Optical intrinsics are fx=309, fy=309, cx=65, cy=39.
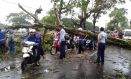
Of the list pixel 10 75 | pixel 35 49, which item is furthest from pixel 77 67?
pixel 10 75

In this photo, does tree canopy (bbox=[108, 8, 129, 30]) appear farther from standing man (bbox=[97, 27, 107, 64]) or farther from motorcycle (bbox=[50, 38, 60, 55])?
standing man (bbox=[97, 27, 107, 64])

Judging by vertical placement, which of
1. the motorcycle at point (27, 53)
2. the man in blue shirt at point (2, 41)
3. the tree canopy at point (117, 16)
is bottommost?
the motorcycle at point (27, 53)

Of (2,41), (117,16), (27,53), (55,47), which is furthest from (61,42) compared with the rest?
(117,16)

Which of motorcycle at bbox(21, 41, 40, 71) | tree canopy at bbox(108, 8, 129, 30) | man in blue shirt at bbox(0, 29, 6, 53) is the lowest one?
motorcycle at bbox(21, 41, 40, 71)

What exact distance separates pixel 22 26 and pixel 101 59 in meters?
5.83

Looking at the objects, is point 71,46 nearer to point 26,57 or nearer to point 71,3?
point 26,57

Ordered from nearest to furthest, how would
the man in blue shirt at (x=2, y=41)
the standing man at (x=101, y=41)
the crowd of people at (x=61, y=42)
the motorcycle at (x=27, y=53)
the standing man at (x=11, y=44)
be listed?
the motorcycle at (x=27, y=53) → the crowd of people at (x=61, y=42) → the standing man at (x=101, y=41) → the man in blue shirt at (x=2, y=41) → the standing man at (x=11, y=44)

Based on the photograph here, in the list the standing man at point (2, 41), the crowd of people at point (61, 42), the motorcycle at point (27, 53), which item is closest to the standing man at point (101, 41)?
the crowd of people at point (61, 42)

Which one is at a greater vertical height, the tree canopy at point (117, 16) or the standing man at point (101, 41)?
the tree canopy at point (117, 16)

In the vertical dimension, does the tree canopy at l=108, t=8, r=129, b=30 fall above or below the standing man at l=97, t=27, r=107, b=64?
above

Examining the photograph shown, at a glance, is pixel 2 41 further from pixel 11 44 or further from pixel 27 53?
pixel 27 53

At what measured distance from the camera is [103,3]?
4416 cm

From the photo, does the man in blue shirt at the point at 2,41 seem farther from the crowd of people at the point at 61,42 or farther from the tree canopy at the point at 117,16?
the tree canopy at the point at 117,16


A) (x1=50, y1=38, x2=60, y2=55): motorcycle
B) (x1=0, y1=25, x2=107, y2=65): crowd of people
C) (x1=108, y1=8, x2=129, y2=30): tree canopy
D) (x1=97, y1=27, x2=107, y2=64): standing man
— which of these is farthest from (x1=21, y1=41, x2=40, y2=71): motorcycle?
A: (x1=108, y1=8, x2=129, y2=30): tree canopy
